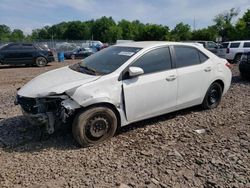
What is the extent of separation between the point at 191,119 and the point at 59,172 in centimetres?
291

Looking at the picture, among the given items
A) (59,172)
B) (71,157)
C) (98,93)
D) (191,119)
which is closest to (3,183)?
(59,172)

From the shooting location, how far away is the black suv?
53.9 feet

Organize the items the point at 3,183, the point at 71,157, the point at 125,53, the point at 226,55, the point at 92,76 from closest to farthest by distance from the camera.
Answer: the point at 3,183
the point at 71,157
the point at 92,76
the point at 125,53
the point at 226,55

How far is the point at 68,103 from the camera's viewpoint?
3.97 m

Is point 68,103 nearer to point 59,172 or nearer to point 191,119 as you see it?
point 59,172

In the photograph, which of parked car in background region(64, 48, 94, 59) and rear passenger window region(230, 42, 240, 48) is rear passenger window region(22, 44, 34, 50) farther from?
rear passenger window region(230, 42, 240, 48)

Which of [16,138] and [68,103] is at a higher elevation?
[68,103]

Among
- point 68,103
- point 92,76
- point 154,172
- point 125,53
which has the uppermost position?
point 125,53

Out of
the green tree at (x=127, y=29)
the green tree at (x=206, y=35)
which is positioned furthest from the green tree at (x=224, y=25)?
Result: the green tree at (x=127, y=29)

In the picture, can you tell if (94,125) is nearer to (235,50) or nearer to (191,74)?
(191,74)

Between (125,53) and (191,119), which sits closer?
(125,53)

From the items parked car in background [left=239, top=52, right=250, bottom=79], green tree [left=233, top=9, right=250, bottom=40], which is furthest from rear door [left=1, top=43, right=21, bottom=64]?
green tree [left=233, top=9, right=250, bottom=40]

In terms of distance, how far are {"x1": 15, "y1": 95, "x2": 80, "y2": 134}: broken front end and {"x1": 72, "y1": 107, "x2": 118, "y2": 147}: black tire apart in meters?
0.18

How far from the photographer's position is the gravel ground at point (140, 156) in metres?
3.35
